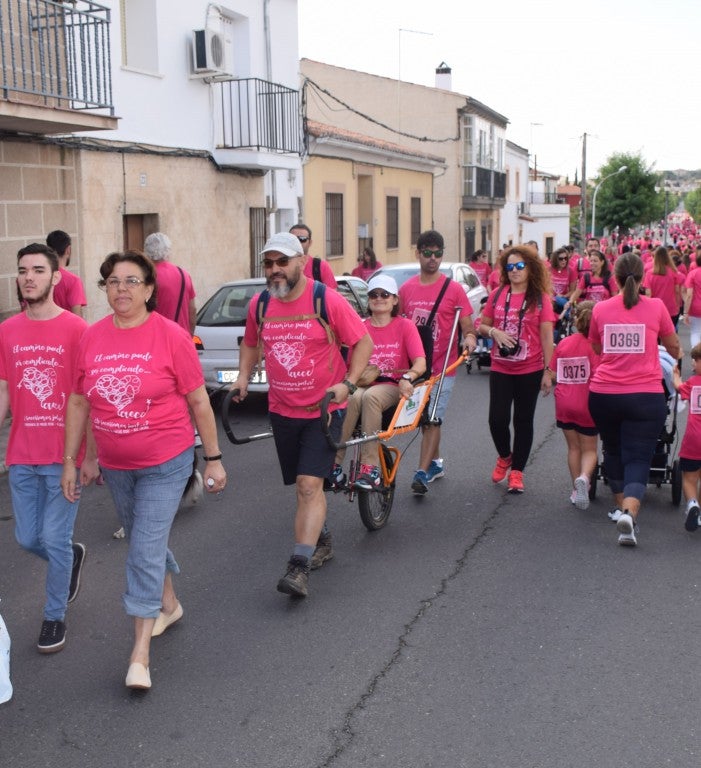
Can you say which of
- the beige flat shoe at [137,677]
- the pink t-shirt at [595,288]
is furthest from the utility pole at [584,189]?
the beige flat shoe at [137,677]

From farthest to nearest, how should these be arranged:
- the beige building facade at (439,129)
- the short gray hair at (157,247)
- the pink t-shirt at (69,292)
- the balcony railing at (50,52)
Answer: the beige building facade at (439,129), the balcony railing at (50,52), the short gray hair at (157,247), the pink t-shirt at (69,292)

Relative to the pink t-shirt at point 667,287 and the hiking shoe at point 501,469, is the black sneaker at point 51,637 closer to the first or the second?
the hiking shoe at point 501,469

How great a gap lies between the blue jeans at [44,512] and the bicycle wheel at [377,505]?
2041 mm

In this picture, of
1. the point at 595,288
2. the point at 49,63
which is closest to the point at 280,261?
the point at 49,63

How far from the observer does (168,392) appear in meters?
4.20

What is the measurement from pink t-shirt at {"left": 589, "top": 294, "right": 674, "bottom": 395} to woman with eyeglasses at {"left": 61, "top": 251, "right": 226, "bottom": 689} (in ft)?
9.83

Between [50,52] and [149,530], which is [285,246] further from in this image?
[50,52]

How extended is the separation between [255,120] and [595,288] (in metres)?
7.09

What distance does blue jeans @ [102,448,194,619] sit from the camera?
4.24m

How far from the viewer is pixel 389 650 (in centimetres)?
459

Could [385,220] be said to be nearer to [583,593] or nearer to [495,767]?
[583,593]

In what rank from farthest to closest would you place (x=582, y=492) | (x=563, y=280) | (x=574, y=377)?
1. (x=563, y=280)
2. (x=574, y=377)
3. (x=582, y=492)

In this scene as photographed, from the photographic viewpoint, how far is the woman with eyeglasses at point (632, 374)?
20.6 feet

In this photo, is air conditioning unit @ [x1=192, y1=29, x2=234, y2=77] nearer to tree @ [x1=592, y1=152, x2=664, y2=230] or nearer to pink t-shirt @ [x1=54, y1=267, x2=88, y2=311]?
pink t-shirt @ [x1=54, y1=267, x2=88, y2=311]
